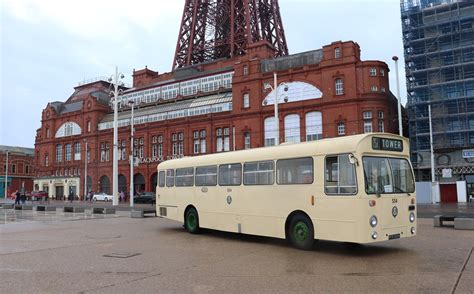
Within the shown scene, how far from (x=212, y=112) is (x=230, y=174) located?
46555 millimetres

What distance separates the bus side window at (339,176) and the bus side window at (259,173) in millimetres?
2012

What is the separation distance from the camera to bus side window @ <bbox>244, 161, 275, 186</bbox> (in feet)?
40.6

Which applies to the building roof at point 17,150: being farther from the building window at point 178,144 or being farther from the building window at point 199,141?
the building window at point 199,141

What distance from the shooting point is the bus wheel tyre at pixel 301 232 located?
36.1 ft

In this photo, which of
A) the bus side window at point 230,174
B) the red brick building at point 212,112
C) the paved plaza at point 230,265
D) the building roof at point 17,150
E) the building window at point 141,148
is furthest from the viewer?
the building roof at point 17,150

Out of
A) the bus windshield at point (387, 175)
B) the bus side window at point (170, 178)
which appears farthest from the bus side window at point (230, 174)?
the bus windshield at point (387, 175)

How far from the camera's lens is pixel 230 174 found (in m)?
13.8

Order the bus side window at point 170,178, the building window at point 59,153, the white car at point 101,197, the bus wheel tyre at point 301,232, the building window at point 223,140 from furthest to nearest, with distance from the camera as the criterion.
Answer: the building window at point 59,153
the white car at point 101,197
the building window at point 223,140
the bus side window at point 170,178
the bus wheel tyre at point 301,232

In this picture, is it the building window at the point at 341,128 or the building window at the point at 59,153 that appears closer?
the building window at the point at 341,128

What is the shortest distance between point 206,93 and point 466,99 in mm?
33905

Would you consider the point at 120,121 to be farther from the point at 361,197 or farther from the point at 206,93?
the point at 361,197

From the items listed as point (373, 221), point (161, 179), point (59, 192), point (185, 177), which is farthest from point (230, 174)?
point (59, 192)

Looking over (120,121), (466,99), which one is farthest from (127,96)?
(466,99)

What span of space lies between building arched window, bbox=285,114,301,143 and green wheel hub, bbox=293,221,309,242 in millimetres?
40805
